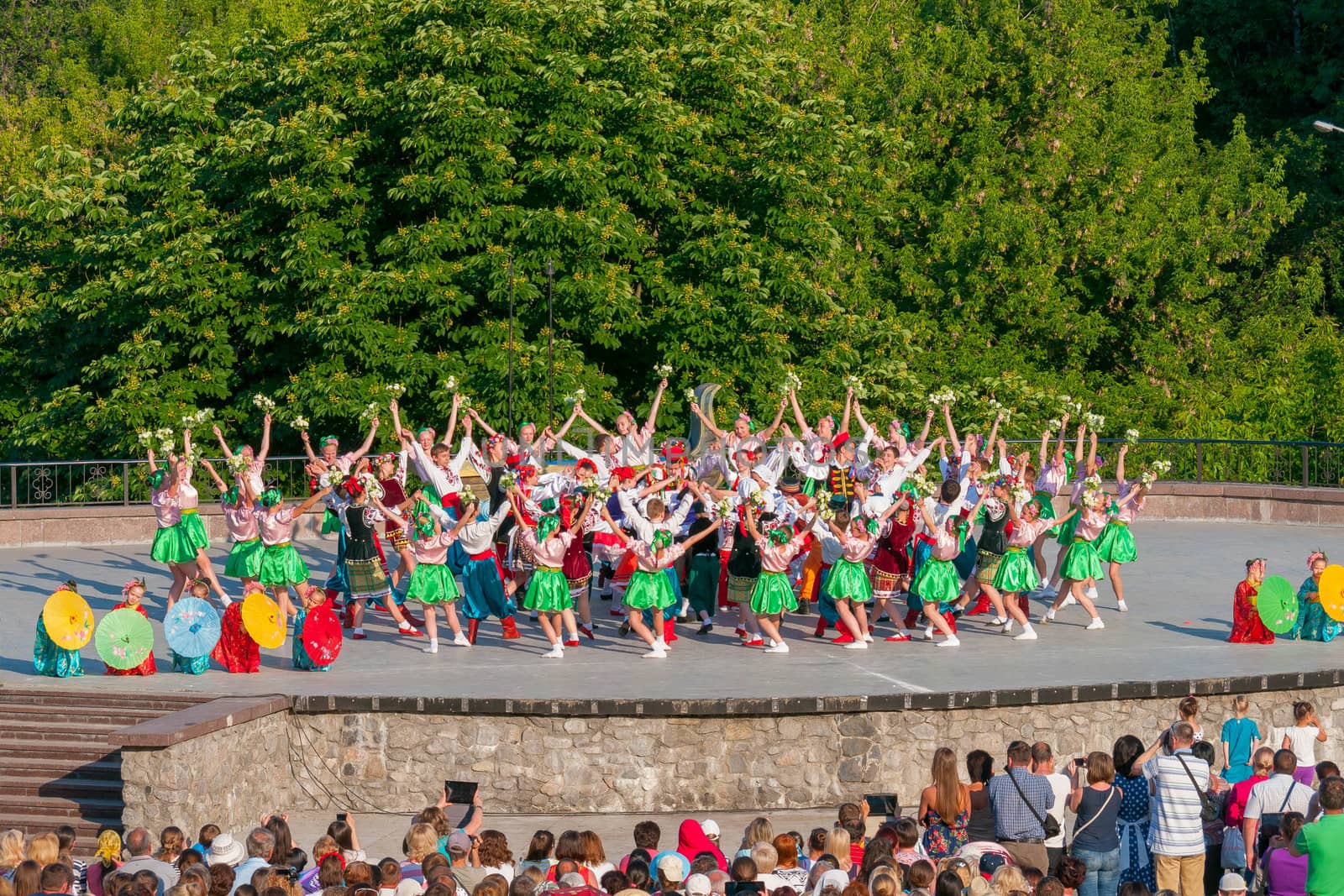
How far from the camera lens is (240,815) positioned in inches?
598

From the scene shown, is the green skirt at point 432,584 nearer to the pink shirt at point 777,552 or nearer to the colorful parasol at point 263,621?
the colorful parasol at point 263,621

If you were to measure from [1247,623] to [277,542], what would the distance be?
10.0 metres

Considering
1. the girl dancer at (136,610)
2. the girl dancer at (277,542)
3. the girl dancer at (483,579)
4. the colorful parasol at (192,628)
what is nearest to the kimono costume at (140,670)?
the girl dancer at (136,610)

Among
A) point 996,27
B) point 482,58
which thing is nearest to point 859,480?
point 482,58

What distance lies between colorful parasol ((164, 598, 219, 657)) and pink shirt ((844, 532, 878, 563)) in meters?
6.11

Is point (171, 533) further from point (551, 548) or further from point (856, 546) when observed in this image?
point (856, 546)

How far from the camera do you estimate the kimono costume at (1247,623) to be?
60.5 ft

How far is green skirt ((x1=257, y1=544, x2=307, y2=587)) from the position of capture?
18344 mm

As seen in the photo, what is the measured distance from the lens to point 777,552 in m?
17.4

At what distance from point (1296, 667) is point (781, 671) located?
4888mm

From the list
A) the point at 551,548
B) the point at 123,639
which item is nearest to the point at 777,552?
the point at 551,548

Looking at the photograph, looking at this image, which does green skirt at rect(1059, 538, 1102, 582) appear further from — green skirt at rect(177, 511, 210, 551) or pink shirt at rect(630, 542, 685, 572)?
green skirt at rect(177, 511, 210, 551)

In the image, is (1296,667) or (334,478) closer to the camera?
(1296,667)

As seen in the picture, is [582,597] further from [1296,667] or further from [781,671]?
[1296,667]
